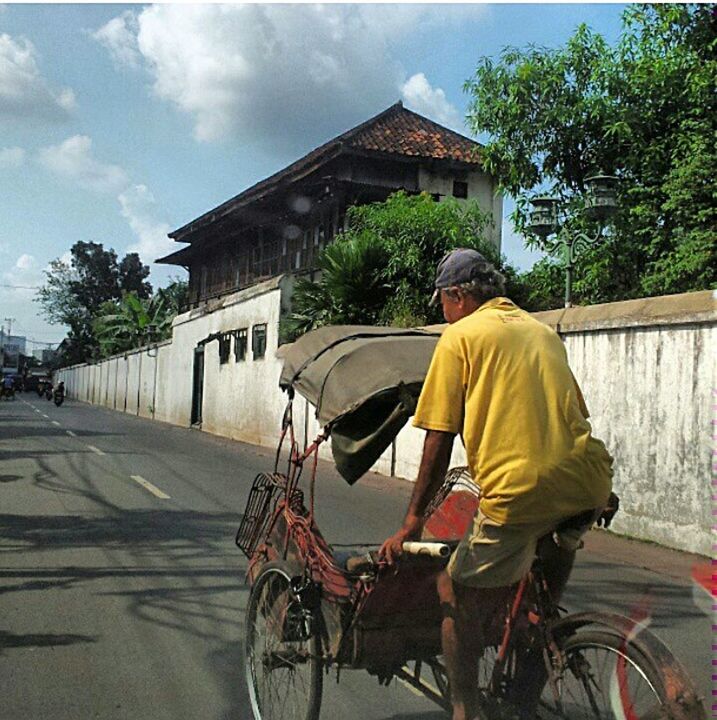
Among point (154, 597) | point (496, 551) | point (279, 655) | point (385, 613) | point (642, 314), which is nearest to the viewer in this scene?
point (496, 551)

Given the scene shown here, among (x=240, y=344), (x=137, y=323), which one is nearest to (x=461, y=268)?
(x=240, y=344)

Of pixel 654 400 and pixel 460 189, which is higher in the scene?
pixel 460 189

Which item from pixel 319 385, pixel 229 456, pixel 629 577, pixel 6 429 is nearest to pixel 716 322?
pixel 629 577

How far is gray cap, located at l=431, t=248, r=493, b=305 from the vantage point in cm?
289

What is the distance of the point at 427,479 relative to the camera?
8.96 feet

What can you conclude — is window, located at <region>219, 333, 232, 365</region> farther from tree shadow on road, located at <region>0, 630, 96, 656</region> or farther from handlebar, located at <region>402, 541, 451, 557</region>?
handlebar, located at <region>402, 541, 451, 557</region>

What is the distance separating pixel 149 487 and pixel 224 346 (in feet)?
49.1

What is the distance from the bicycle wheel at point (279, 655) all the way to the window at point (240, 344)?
20.7 m

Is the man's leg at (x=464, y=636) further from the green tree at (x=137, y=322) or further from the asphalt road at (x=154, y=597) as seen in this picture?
the green tree at (x=137, y=322)

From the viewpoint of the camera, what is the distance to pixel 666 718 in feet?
7.39

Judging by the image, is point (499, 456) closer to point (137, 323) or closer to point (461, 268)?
point (461, 268)

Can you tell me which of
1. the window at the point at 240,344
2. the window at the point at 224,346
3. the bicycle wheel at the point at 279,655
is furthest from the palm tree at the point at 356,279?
the bicycle wheel at the point at 279,655

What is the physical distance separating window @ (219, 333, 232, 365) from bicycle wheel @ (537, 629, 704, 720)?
23354 mm

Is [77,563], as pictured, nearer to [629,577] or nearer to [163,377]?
[629,577]
